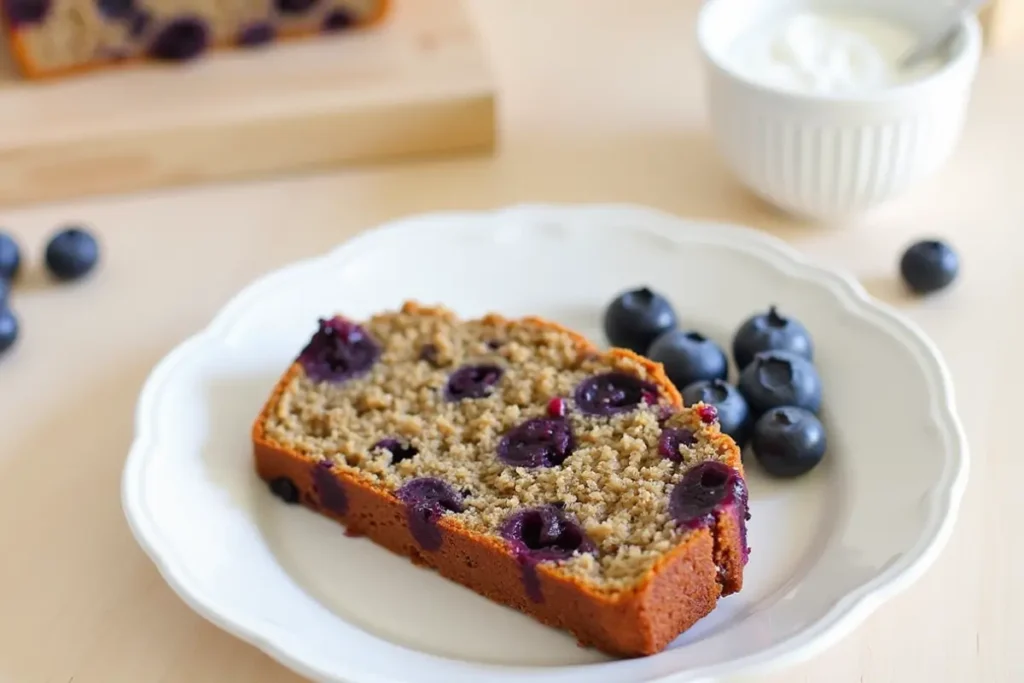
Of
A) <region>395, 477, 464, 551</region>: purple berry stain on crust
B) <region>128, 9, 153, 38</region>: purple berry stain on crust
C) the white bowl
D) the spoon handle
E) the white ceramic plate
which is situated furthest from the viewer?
<region>128, 9, 153, 38</region>: purple berry stain on crust

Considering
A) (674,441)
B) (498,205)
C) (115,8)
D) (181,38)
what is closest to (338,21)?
(181,38)

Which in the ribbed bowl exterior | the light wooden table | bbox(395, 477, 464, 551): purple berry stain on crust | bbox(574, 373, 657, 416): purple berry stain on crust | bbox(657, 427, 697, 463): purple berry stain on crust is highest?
the ribbed bowl exterior

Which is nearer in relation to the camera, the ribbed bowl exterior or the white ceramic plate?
the white ceramic plate

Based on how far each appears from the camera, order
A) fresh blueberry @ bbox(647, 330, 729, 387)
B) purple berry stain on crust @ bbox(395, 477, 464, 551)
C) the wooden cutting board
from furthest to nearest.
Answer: the wooden cutting board < fresh blueberry @ bbox(647, 330, 729, 387) < purple berry stain on crust @ bbox(395, 477, 464, 551)

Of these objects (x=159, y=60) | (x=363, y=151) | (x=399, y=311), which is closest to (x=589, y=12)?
(x=363, y=151)

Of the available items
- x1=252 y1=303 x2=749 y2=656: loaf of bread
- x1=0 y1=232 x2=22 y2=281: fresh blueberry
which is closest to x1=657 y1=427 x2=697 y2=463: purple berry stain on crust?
x1=252 y1=303 x2=749 y2=656: loaf of bread

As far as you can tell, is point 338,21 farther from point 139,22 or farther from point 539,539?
point 539,539

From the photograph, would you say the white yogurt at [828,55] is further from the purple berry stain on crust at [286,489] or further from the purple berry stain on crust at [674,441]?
the purple berry stain on crust at [286,489]

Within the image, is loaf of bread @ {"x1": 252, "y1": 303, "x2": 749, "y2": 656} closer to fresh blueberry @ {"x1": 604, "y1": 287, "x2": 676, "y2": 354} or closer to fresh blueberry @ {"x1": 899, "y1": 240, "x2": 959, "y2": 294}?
fresh blueberry @ {"x1": 604, "y1": 287, "x2": 676, "y2": 354}

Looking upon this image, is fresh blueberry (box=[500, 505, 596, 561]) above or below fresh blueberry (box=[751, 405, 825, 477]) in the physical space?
above
